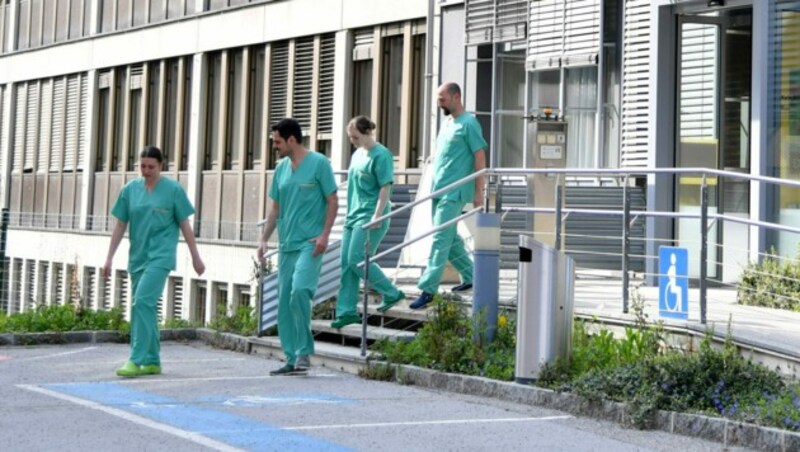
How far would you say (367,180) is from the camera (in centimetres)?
1551

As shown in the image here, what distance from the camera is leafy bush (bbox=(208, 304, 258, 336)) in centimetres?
1733

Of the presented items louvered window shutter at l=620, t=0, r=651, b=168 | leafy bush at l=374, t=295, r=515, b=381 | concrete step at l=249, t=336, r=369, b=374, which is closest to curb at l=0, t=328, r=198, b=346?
concrete step at l=249, t=336, r=369, b=374

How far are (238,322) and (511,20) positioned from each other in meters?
8.08

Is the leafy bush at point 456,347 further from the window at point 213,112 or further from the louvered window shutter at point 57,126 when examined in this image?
the louvered window shutter at point 57,126

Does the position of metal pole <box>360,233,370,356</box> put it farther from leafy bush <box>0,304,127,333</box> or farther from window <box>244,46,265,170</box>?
window <box>244,46,265,170</box>

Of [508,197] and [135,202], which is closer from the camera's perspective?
[135,202]

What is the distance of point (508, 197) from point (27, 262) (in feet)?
75.9

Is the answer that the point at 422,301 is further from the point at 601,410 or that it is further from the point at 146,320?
the point at 601,410

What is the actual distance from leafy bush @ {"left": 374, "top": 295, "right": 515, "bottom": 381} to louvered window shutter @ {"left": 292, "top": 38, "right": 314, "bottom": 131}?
54.4 ft

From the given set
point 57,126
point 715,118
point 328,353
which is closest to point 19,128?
point 57,126

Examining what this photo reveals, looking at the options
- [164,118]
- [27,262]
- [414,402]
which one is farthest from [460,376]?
[27,262]

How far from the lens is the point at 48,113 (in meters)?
42.2

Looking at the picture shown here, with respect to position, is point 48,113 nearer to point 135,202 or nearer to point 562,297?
point 135,202

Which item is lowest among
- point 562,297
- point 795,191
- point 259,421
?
point 259,421
